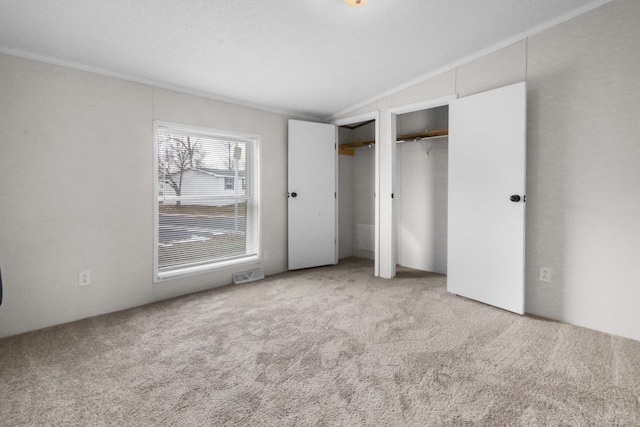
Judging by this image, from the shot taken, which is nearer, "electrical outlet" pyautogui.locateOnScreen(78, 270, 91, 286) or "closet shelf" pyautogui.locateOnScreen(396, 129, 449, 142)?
"electrical outlet" pyautogui.locateOnScreen(78, 270, 91, 286)

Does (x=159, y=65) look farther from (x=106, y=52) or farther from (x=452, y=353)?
(x=452, y=353)

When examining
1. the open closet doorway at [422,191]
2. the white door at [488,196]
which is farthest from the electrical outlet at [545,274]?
the open closet doorway at [422,191]

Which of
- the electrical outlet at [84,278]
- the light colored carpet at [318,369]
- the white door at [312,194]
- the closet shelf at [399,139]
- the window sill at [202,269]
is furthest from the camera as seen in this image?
the white door at [312,194]

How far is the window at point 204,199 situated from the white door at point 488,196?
7.89ft

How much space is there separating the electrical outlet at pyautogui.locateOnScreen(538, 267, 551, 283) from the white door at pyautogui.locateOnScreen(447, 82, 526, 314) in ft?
0.62

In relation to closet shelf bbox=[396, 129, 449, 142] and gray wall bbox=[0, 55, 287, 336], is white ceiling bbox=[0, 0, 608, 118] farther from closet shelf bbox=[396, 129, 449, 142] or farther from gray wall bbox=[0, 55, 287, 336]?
closet shelf bbox=[396, 129, 449, 142]

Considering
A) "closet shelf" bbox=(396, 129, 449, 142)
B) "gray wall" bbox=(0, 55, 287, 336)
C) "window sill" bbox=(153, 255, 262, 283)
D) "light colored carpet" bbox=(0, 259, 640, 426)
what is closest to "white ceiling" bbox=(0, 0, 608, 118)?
"gray wall" bbox=(0, 55, 287, 336)

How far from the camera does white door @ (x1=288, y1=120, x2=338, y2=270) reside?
4.35m

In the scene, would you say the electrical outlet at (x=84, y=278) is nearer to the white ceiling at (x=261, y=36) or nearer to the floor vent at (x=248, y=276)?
the floor vent at (x=248, y=276)

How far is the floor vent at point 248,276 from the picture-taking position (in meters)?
3.79

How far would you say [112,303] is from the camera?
292 centimetres

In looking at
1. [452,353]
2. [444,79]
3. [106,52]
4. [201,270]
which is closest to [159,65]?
[106,52]

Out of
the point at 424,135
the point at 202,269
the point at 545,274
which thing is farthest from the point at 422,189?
the point at 202,269

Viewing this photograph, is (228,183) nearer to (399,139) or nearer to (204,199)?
(204,199)
